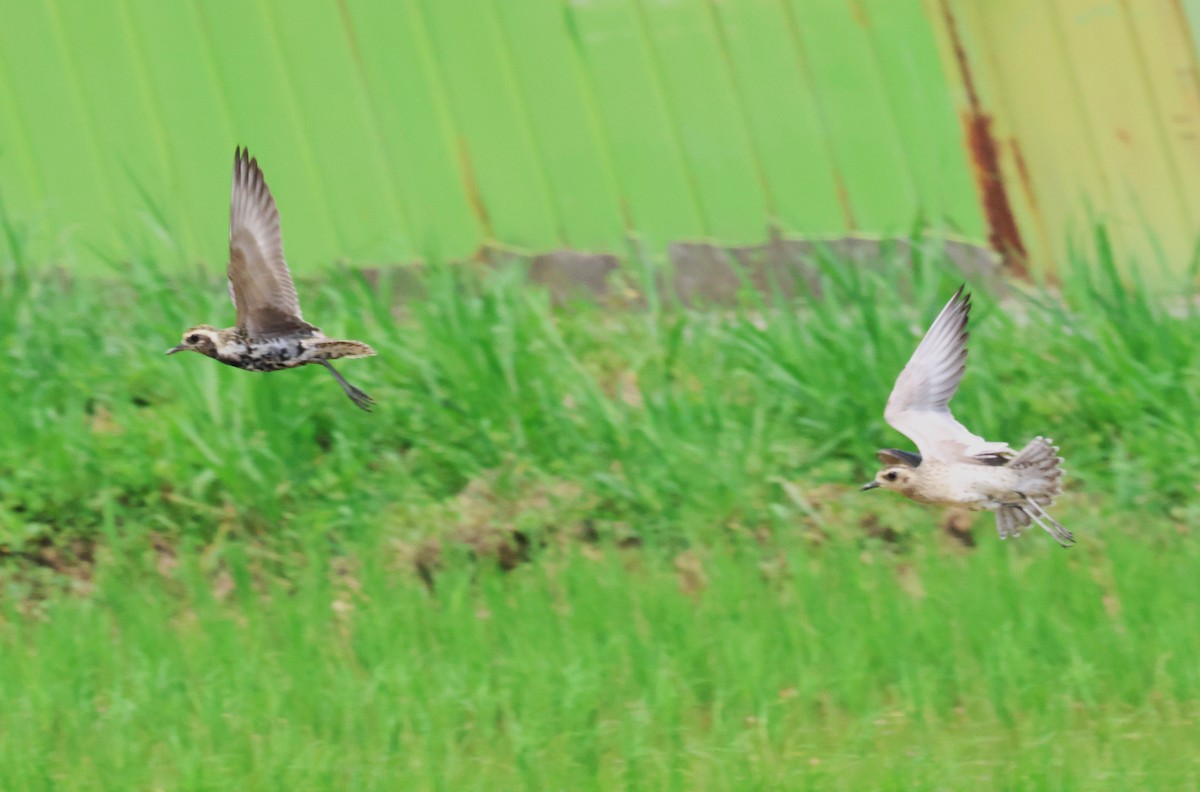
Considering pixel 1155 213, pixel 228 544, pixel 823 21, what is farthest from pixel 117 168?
pixel 1155 213

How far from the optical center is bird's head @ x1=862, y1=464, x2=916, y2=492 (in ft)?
7.20

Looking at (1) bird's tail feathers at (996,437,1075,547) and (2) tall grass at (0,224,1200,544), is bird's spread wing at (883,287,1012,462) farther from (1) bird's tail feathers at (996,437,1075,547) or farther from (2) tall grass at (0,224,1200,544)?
(2) tall grass at (0,224,1200,544)

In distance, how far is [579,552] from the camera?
5.31 metres

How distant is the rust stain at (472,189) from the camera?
7117 millimetres

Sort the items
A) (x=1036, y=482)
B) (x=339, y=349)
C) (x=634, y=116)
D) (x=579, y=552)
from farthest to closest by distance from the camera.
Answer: (x=634, y=116)
(x=579, y=552)
(x=1036, y=482)
(x=339, y=349)

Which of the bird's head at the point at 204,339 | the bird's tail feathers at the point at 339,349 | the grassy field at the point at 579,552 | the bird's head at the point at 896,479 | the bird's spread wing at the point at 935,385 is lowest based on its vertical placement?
the grassy field at the point at 579,552

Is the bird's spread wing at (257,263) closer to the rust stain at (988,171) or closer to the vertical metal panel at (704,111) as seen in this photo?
the vertical metal panel at (704,111)

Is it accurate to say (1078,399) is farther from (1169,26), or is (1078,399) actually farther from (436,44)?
(436,44)

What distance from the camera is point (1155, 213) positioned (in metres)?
7.05

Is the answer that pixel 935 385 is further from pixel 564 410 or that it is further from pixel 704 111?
pixel 704 111

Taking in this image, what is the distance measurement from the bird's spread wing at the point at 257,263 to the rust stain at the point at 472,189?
4809mm

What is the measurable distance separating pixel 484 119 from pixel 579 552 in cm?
250

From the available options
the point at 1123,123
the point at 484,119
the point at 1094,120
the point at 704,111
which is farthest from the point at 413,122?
the point at 1123,123

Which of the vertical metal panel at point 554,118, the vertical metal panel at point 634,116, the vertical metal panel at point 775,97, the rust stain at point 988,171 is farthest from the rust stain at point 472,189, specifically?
the rust stain at point 988,171
